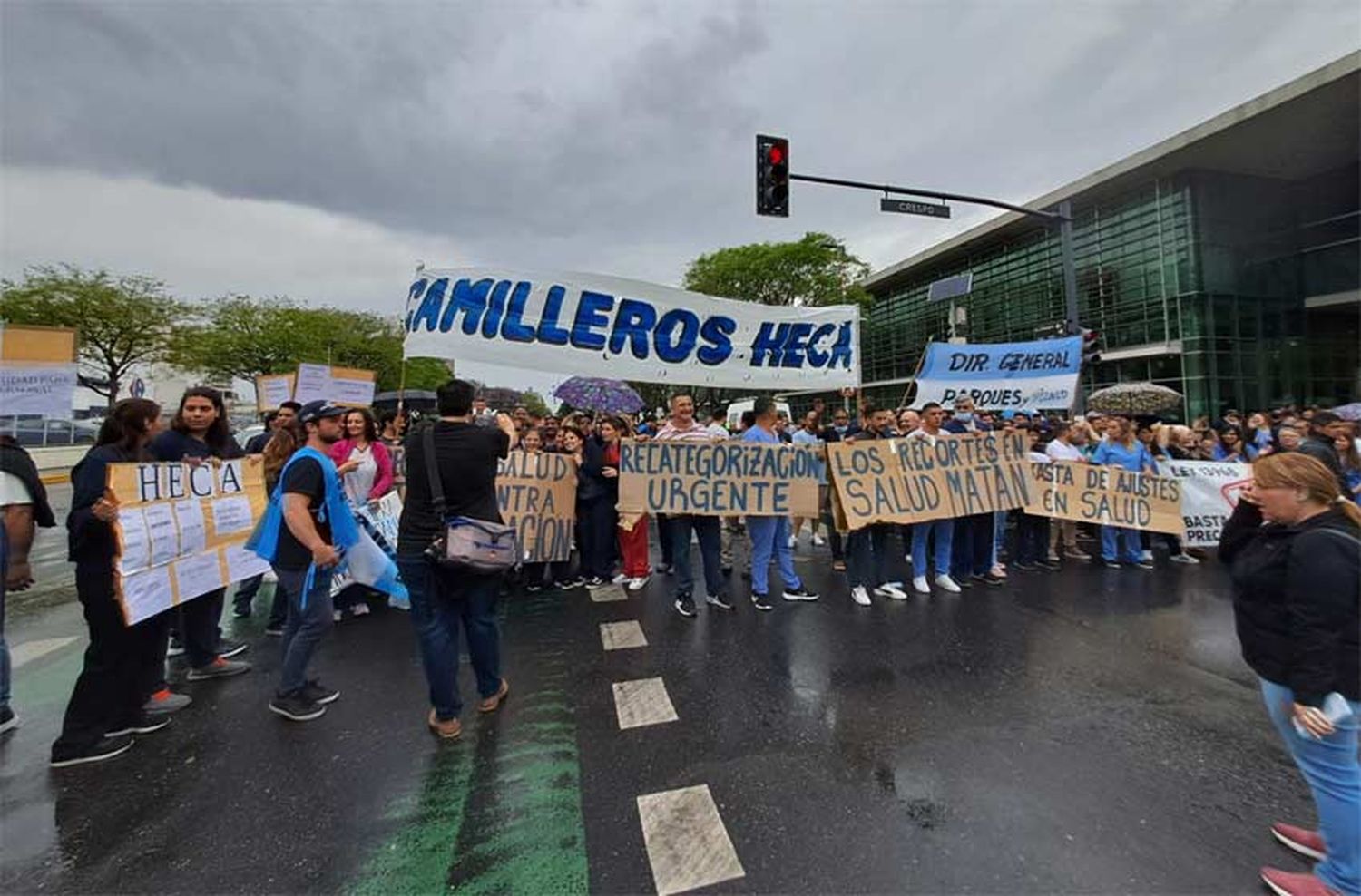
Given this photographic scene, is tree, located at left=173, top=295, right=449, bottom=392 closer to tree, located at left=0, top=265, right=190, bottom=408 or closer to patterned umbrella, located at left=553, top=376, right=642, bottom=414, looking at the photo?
tree, located at left=0, top=265, right=190, bottom=408

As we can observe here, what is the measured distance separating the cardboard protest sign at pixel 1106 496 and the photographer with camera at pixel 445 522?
601 cm

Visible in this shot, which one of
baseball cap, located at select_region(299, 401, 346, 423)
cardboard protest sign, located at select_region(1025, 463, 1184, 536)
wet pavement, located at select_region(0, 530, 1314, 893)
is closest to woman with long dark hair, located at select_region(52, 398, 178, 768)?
wet pavement, located at select_region(0, 530, 1314, 893)

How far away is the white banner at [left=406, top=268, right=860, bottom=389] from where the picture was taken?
4.73 metres

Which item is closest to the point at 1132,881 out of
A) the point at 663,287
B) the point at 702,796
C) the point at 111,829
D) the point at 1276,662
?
the point at 1276,662

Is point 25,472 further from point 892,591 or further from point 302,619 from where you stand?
point 892,591

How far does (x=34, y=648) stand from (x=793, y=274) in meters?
29.4

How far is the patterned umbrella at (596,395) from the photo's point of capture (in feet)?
53.3

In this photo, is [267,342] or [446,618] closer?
[446,618]

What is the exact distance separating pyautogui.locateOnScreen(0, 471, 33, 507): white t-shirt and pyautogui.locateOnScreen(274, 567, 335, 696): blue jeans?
1326 mm

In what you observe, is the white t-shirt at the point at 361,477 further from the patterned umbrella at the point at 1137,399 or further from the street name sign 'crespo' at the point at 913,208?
the patterned umbrella at the point at 1137,399

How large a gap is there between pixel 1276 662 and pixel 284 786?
415 centimetres

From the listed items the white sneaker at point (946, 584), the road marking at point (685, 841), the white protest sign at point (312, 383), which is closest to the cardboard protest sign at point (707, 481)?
the white sneaker at point (946, 584)

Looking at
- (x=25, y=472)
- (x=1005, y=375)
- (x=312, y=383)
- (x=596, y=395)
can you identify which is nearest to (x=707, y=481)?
(x=25, y=472)

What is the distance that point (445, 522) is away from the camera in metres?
2.96
